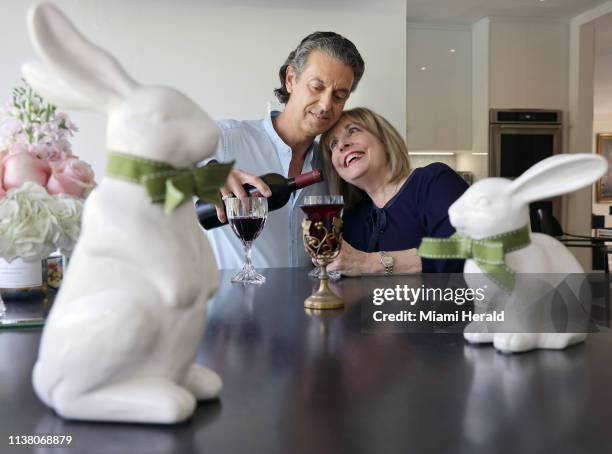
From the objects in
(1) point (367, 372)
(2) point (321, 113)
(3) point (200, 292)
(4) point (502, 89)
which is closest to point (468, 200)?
(1) point (367, 372)

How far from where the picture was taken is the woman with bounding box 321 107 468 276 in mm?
1873

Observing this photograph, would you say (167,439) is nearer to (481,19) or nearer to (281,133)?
(281,133)

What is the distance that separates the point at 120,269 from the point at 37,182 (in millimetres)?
642

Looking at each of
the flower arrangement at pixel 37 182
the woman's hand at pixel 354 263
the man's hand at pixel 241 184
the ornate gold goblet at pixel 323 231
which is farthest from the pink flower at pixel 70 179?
the woman's hand at pixel 354 263

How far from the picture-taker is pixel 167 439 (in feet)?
1.56

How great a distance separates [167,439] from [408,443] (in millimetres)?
189

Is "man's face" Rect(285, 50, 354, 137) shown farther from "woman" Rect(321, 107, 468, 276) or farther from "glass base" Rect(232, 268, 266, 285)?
"glass base" Rect(232, 268, 266, 285)

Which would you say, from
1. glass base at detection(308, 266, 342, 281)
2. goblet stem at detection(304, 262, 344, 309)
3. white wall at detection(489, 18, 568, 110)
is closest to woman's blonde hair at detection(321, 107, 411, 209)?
glass base at detection(308, 266, 342, 281)

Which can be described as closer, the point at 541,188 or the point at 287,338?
the point at 541,188

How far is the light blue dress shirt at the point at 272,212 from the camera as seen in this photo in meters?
2.05

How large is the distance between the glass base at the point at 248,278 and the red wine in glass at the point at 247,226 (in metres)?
0.08

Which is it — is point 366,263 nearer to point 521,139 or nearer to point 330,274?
point 330,274

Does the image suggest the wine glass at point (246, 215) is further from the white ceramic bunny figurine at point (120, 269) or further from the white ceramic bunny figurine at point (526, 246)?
the white ceramic bunny figurine at point (120, 269)

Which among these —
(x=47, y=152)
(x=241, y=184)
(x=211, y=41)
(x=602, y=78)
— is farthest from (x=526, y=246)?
(x=602, y=78)
